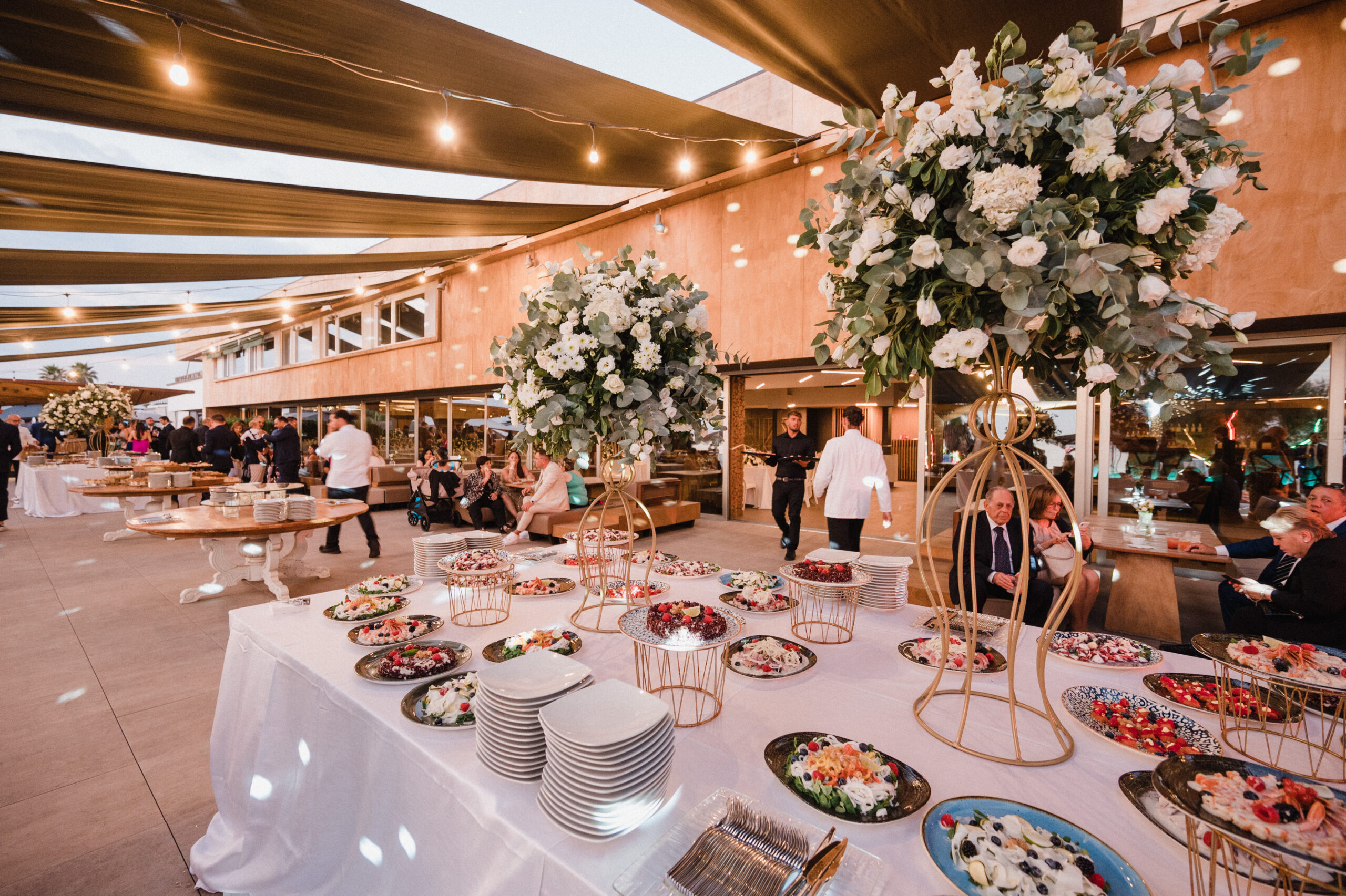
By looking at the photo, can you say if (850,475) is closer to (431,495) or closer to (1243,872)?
(1243,872)

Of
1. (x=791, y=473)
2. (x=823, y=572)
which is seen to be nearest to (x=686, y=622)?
(x=823, y=572)

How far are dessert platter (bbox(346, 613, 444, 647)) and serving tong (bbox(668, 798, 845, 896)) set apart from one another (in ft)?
4.11

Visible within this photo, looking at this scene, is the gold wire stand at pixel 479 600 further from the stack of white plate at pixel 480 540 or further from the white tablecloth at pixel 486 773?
the stack of white plate at pixel 480 540

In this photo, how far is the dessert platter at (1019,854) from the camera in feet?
2.60

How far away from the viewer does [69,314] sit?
829 centimetres

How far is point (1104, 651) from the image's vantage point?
167 cm

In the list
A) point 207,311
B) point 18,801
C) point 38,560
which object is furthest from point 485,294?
point 18,801

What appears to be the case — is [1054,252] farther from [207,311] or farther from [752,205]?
[207,311]

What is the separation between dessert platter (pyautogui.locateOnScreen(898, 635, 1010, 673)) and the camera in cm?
157

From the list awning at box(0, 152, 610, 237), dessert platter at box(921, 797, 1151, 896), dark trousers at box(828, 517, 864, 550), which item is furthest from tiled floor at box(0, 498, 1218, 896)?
awning at box(0, 152, 610, 237)

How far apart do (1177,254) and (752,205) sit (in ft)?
21.5

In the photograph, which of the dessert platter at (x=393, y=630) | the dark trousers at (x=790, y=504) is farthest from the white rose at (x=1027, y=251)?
the dark trousers at (x=790, y=504)

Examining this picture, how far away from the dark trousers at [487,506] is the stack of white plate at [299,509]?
122 inches

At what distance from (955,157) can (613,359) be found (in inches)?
38.7
